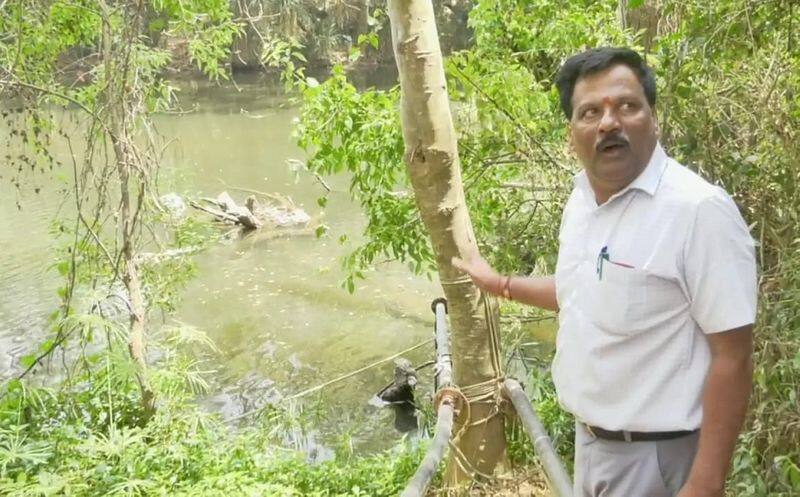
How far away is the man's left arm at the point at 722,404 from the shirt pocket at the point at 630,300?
82 mm

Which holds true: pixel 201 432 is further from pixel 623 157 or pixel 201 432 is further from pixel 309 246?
pixel 309 246

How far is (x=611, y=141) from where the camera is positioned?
51.8 inches

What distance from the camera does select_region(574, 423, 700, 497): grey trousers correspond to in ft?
4.23

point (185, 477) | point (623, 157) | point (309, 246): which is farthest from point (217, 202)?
point (623, 157)

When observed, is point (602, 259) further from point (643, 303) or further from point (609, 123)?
point (609, 123)

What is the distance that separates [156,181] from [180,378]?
104 cm

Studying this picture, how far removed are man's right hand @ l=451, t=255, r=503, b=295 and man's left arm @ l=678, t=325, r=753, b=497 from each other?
26.9 inches

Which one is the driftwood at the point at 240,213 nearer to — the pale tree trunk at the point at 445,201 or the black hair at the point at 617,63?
the pale tree trunk at the point at 445,201

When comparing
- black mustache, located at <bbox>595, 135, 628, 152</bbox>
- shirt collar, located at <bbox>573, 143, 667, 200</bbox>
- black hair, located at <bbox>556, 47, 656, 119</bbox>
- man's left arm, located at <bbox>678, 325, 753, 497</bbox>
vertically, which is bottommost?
man's left arm, located at <bbox>678, 325, 753, 497</bbox>

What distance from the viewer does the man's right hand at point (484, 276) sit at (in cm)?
182

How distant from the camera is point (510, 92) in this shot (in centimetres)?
329

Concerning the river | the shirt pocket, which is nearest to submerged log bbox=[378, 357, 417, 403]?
the river

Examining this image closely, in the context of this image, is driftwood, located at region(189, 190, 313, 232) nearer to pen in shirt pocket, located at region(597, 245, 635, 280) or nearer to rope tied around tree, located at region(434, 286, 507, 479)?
rope tied around tree, located at region(434, 286, 507, 479)

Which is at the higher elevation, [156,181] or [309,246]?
[156,181]
